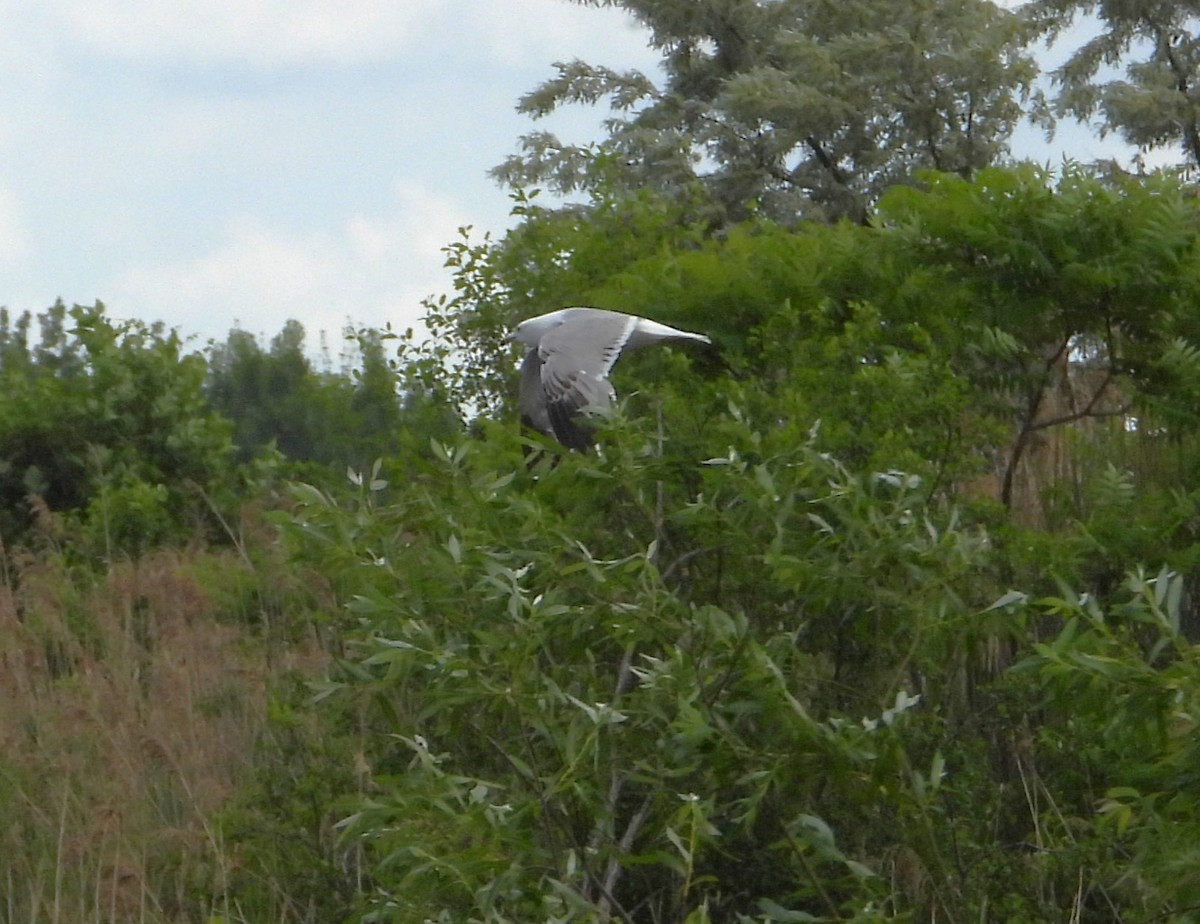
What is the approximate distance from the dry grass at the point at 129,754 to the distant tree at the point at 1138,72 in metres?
14.3

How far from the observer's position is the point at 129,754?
529 cm

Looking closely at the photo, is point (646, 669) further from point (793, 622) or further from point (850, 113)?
point (850, 113)

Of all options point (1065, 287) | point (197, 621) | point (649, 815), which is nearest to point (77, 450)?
point (197, 621)

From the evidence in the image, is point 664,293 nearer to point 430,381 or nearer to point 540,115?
point 430,381

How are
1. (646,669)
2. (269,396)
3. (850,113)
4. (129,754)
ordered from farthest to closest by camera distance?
(269,396) → (850,113) → (129,754) → (646,669)

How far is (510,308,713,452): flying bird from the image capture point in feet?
16.7

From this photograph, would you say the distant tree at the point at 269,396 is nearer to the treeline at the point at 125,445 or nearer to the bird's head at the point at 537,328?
the treeline at the point at 125,445

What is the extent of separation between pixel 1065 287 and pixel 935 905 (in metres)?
2.15

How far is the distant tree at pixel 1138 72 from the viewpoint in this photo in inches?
743

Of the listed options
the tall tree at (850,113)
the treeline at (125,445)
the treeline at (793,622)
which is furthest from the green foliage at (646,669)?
the tall tree at (850,113)

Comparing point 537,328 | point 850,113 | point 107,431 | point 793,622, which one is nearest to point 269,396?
point 850,113

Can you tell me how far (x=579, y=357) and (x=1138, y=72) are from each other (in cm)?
1615

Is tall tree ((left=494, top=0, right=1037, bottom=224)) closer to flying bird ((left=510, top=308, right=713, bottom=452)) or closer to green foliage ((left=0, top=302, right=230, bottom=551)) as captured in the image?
green foliage ((left=0, top=302, right=230, bottom=551))

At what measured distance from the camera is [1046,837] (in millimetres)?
4164
